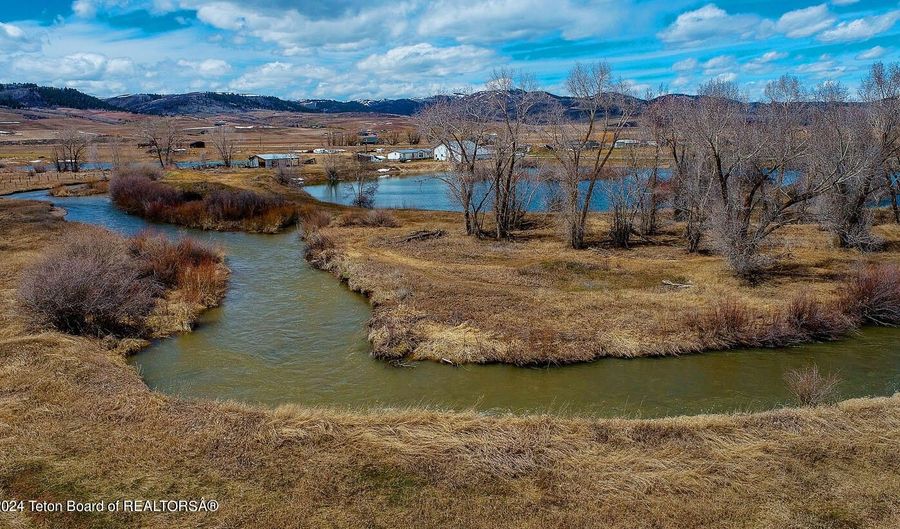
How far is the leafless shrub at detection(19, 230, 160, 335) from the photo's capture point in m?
17.9

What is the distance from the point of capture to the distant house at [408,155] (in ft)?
361

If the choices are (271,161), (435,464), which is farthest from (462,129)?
(271,161)

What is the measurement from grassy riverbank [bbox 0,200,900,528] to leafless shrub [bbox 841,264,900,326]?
8444mm

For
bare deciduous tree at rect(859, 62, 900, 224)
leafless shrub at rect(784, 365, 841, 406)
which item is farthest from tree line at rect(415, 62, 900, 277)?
leafless shrub at rect(784, 365, 841, 406)

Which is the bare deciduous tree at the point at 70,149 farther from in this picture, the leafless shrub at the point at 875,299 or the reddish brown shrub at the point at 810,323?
the leafless shrub at the point at 875,299

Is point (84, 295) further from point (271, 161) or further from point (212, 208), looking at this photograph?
point (271, 161)

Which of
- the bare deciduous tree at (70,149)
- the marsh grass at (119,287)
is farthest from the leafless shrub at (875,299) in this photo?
the bare deciduous tree at (70,149)

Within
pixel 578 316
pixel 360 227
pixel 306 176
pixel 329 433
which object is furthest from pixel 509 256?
pixel 306 176

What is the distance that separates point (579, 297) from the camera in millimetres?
22406

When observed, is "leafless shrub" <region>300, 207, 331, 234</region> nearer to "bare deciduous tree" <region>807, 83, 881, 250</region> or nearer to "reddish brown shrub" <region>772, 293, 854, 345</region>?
"reddish brown shrub" <region>772, 293, 854, 345</region>

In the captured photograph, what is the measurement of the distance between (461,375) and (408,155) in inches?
3916

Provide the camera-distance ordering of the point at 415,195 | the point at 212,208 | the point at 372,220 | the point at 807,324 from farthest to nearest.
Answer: the point at 415,195 → the point at 212,208 → the point at 372,220 → the point at 807,324

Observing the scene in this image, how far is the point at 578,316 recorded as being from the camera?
20.4 meters

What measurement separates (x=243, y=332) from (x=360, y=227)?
1960cm
